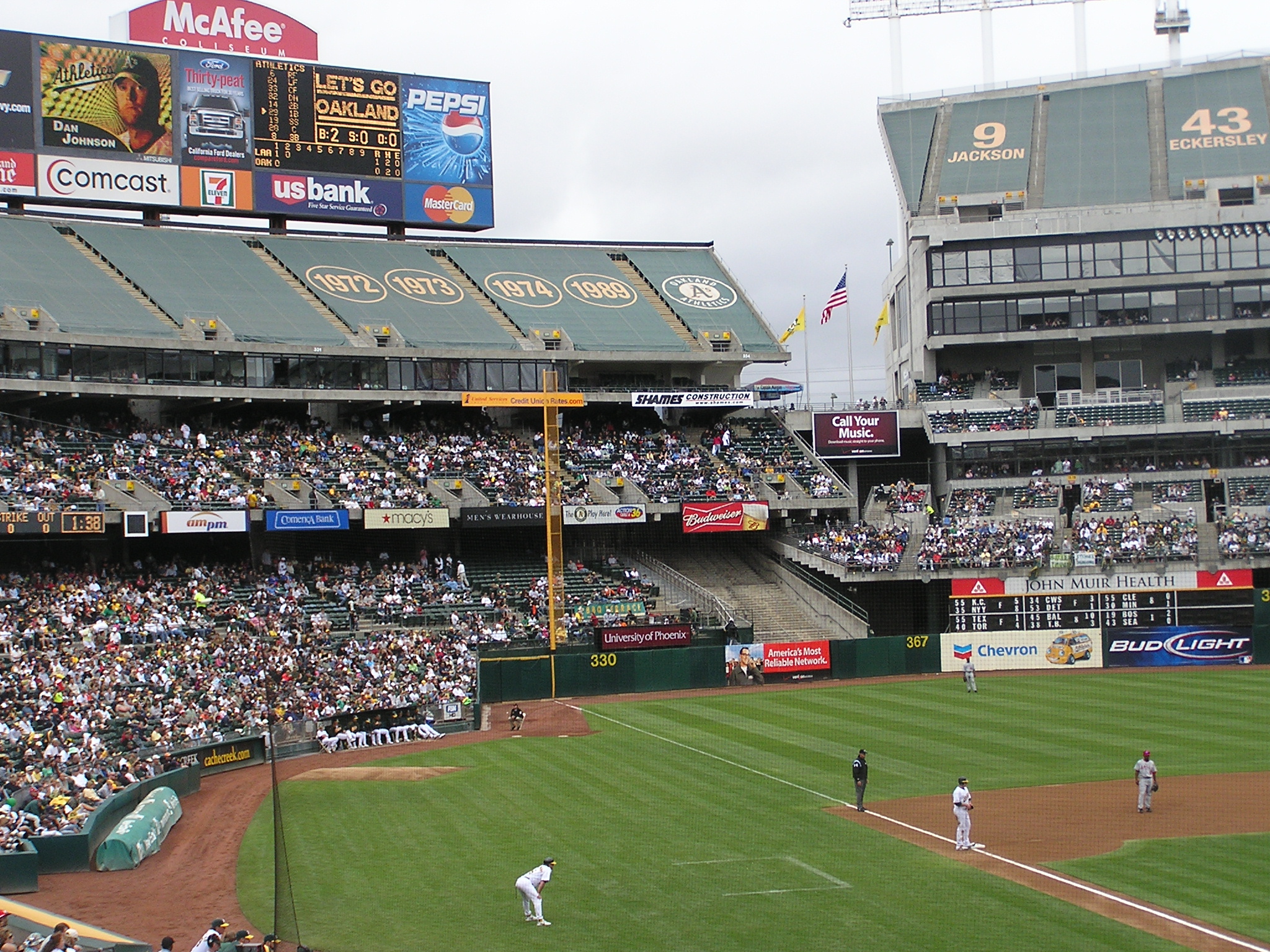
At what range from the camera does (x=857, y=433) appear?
63.7m

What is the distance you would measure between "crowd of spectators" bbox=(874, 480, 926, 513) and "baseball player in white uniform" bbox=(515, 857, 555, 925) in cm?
4332

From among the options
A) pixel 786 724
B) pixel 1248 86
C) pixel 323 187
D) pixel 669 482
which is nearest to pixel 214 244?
pixel 323 187

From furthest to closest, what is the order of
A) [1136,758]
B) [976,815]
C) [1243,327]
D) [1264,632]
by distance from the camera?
Answer: [1243,327] → [1264,632] → [1136,758] → [976,815]

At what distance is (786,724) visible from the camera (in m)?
39.7

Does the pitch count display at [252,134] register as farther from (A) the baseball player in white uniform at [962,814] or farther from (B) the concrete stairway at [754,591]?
(A) the baseball player in white uniform at [962,814]

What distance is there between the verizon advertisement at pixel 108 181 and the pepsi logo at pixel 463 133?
12.4m

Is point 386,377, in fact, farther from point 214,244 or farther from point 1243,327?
point 1243,327

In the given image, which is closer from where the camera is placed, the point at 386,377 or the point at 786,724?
the point at 786,724

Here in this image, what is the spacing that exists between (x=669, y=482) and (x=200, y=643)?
23120 millimetres

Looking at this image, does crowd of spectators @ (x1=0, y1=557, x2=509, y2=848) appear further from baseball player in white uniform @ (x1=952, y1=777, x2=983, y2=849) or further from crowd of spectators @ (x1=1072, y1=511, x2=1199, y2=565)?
crowd of spectators @ (x1=1072, y1=511, x2=1199, y2=565)

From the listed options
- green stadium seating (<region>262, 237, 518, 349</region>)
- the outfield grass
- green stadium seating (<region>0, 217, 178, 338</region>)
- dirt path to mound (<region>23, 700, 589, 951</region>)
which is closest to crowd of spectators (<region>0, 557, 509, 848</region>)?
dirt path to mound (<region>23, 700, 589, 951</region>)

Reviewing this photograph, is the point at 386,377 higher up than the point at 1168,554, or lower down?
higher up

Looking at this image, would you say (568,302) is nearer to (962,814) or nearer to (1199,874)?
(962,814)

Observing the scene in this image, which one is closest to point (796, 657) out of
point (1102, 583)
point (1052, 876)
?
point (1102, 583)
